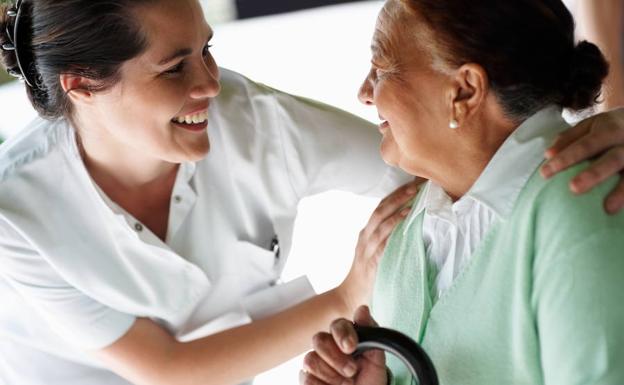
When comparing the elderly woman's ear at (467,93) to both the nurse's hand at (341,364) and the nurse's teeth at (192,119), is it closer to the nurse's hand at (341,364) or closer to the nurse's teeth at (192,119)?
the nurse's hand at (341,364)

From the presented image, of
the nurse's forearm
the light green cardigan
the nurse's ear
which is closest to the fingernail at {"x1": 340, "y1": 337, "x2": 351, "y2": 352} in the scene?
the light green cardigan

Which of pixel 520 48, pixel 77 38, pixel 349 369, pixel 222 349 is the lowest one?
pixel 222 349

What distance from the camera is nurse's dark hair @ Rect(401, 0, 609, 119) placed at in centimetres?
129

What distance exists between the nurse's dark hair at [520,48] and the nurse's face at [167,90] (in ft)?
1.70

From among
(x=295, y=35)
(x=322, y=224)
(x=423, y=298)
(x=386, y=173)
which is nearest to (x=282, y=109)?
(x=386, y=173)

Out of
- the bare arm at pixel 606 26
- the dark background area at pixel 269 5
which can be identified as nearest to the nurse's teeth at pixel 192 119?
the bare arm at pixel 606 26

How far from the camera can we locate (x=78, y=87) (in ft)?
5.75

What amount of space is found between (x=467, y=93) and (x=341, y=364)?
0.45m

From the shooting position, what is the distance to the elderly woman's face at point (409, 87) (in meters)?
1.38

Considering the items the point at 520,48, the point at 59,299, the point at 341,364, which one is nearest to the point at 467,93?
the point at 520,48

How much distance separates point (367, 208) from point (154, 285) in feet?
4.55

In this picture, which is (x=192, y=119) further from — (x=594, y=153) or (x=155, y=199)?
(x=594, y=153)

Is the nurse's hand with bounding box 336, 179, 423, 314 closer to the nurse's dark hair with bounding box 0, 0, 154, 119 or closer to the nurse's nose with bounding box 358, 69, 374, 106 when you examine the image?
the nurse's nose with bounding box 358, 69, 374, 106

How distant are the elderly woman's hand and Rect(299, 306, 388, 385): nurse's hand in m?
0.39
